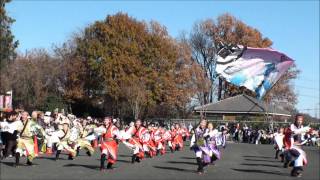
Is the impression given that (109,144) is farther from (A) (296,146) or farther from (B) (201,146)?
(A) (296,146)

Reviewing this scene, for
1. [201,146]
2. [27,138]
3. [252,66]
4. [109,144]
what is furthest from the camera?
[252,66]

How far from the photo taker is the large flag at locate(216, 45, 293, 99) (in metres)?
38.2

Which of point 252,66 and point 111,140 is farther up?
point 252,66

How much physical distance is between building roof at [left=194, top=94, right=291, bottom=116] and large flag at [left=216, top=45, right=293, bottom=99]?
2010 centimetres

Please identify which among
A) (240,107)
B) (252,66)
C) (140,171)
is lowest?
(140,171)

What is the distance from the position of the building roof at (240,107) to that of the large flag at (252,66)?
20100mm

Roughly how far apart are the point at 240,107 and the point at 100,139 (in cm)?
4040

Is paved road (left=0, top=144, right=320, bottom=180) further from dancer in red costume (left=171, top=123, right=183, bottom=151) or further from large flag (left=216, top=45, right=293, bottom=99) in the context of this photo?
large flag (left=216, top=45, right=293, bottom=99)

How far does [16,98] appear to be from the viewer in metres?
58.6

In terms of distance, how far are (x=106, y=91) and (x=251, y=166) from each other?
43.1m

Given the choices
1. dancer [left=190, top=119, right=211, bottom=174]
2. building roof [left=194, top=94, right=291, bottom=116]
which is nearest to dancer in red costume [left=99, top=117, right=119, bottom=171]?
dancer [left=190, top=119, right=211, bottom=174]

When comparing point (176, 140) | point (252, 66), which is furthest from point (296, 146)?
point (252, 66)

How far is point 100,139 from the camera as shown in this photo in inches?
862

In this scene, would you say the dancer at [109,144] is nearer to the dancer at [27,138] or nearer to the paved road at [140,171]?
the paved road at [140,171]
